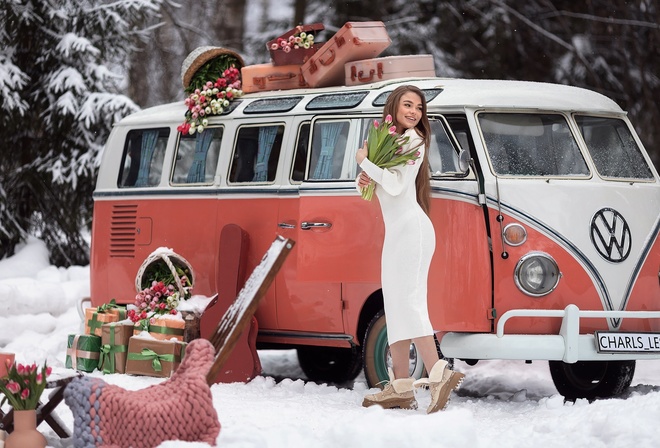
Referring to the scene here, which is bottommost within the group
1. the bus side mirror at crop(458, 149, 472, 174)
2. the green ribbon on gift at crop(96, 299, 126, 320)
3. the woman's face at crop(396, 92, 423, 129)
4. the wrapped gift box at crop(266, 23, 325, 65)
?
the green ribbon on gift at crop(96, 299, 126, 320)

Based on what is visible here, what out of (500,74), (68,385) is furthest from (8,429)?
(500,74)

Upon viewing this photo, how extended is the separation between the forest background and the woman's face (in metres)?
7.10

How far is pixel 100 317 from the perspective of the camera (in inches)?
409

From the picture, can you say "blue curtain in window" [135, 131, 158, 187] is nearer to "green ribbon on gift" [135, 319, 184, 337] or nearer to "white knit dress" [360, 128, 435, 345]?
"green ribbon on gift" [135, 319, 184, 337]

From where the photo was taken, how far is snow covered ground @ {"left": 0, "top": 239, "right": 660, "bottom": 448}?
650 cm

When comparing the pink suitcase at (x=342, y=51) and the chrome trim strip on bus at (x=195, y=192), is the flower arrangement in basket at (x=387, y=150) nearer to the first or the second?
the chrome trim strip on bus at (x=195, y=192)

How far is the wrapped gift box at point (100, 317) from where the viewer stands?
34.0 feet

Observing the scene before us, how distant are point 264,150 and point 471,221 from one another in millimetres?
2235

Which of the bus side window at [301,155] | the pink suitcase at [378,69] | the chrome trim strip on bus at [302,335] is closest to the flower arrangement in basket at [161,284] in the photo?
the chrome trim strip on bus at [302,335]

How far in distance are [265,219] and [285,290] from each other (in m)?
0.56

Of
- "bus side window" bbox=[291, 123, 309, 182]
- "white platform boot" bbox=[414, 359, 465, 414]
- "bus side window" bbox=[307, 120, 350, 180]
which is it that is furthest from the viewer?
"bus side window" bbox=[291, 123, 309, 182]

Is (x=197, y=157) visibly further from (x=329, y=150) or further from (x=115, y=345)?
(x=115, y=345)

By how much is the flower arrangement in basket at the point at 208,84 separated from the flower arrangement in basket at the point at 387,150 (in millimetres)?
2696

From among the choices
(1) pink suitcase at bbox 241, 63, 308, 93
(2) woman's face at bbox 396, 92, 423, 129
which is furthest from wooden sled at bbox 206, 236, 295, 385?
(1) pink suitcase at bbox 241, 63, 308, 93
